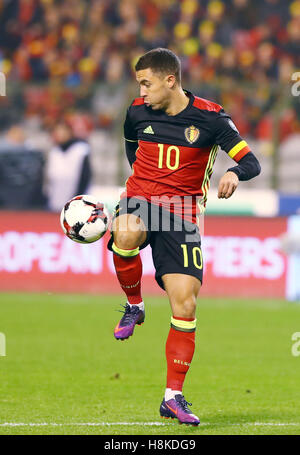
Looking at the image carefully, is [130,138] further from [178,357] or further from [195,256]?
[178,357]

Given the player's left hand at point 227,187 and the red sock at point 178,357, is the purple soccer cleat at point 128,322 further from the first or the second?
the player's left hand at point 227,187

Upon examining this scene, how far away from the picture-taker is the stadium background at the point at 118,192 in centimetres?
782

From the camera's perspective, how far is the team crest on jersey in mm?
5906

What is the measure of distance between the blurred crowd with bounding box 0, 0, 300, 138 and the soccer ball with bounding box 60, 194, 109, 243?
790 centimetres

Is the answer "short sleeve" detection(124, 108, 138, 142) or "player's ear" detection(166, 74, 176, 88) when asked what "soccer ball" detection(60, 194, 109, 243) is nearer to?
"short sleeve" detection(124, 108, 138, 142)

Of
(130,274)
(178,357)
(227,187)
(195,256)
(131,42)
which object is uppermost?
(131,42)

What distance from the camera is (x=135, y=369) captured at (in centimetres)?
791

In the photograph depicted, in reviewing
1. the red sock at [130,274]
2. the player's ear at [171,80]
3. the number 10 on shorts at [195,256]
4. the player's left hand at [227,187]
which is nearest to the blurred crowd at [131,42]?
the red sock at [130,274]

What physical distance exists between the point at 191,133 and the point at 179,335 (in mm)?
1248

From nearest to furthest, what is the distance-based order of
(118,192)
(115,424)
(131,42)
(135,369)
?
(115,424), (135,369), (118,192), (131,42)

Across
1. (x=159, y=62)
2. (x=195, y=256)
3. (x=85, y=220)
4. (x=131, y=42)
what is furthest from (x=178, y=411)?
(x=131, y=42)

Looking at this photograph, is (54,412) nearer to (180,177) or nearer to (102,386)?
(102,386)

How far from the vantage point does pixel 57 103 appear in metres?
14.3

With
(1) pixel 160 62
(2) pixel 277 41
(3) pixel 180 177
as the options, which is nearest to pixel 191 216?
(3) pixel 180 177
